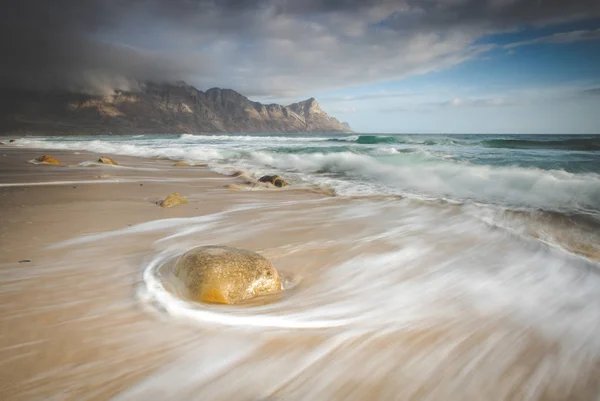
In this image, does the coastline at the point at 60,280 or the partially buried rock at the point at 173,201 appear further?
the partially buried rock at the point at 173,201

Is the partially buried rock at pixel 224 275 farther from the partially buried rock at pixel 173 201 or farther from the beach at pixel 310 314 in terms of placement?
the partially buried rock at pixel 173 201

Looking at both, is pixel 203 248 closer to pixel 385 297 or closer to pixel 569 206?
pixel 385 297

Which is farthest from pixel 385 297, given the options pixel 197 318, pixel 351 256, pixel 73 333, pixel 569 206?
pixel 569 206

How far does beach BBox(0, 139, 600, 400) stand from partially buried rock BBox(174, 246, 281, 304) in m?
0.08

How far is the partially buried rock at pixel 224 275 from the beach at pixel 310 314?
0.08m

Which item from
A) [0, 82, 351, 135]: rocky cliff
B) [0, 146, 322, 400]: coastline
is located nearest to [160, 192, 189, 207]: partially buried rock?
[0, 146, 322, 400]: coastline

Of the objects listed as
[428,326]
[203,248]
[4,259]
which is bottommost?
[428,326]

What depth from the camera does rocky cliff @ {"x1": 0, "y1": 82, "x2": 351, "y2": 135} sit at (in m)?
122

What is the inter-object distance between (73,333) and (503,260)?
11.2 feet

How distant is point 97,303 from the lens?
1.99 meters

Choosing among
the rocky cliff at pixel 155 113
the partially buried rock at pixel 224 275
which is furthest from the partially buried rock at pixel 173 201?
the rocky cliff at pixel 155 113

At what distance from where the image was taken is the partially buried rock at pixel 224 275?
2.02 m

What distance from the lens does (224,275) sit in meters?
2.08

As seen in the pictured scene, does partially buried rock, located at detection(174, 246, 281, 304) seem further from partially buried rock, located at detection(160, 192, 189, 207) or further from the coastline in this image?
partially buried rock, located at detection(160, 192, 189, 207)
